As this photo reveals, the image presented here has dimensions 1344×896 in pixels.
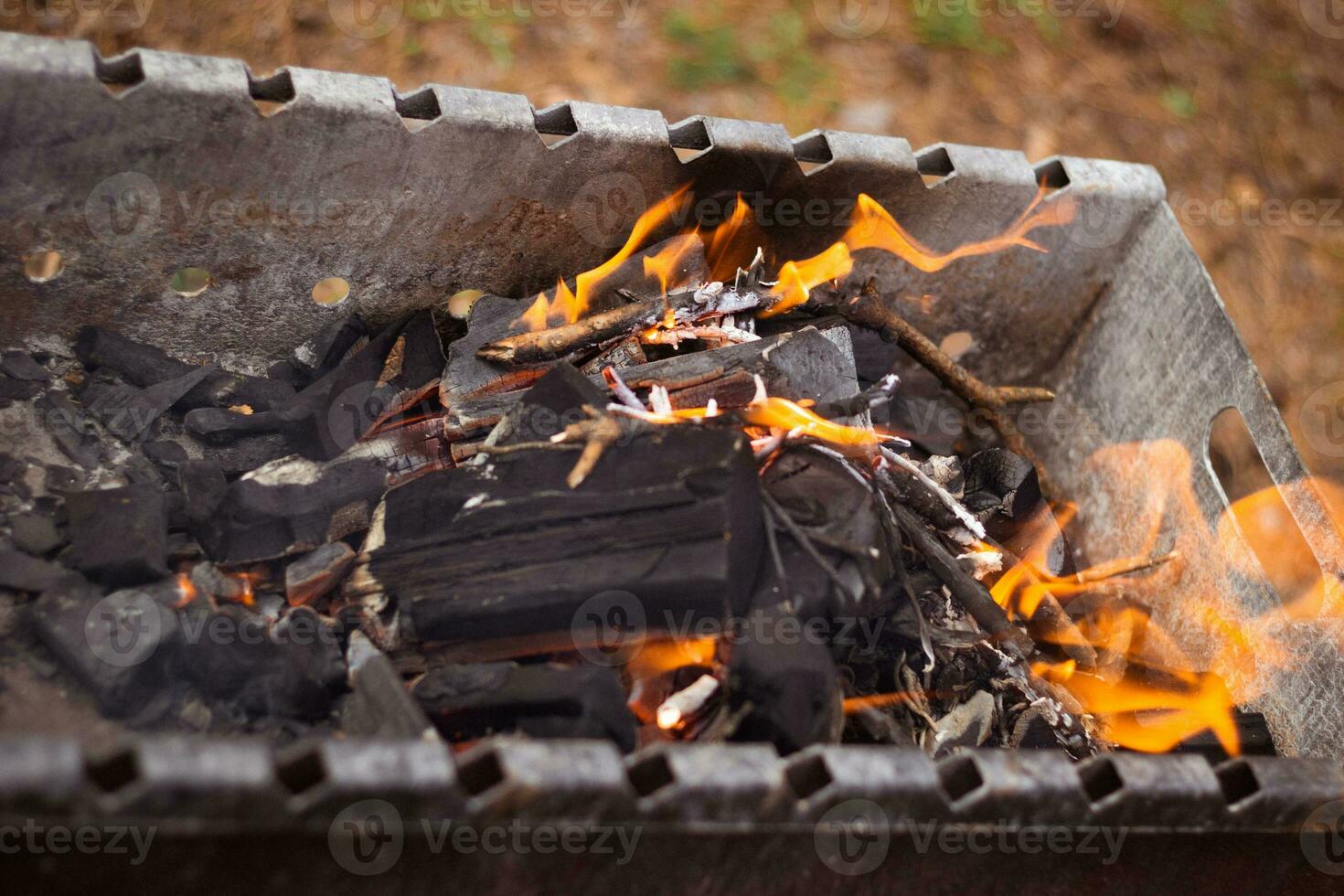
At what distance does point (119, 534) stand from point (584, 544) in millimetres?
1126

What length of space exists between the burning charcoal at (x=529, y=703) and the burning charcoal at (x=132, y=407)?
4.03 ft

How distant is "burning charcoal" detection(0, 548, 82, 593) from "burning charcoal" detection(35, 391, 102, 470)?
0.37 meters

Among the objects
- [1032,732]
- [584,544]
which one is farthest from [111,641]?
[1032,732]

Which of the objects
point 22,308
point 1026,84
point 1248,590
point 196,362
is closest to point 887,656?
point 1248,590

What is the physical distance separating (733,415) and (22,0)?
4.36 m

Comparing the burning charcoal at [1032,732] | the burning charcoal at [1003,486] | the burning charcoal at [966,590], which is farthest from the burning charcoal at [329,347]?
the burning charcoal at [1032,732]

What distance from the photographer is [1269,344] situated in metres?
5.24

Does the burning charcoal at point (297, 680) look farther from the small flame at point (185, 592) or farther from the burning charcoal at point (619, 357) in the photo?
the burning charcoal at point (619, 357)

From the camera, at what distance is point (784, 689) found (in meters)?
2.34

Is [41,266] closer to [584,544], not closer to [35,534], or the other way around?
[35,534]

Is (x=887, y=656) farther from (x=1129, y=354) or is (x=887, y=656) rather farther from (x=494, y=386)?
(x=1129, y=354)

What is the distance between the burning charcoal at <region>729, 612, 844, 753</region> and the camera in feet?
7.64

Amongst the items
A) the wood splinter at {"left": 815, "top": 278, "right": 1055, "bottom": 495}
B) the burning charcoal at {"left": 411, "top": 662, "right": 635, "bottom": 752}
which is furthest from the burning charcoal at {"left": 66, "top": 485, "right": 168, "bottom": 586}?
the wood splinter at {"left": 815, "top": 278, "right": 1055, "bottom": 495}

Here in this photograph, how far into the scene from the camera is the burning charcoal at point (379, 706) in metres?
2.16
